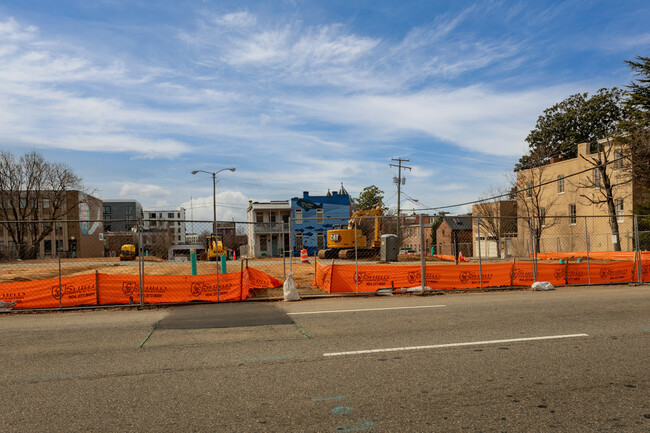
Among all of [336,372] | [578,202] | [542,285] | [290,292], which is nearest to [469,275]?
[542,285]

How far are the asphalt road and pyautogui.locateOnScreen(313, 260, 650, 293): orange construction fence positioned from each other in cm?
407

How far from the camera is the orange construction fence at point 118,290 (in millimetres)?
11883

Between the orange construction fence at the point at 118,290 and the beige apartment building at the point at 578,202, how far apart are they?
99.3ft

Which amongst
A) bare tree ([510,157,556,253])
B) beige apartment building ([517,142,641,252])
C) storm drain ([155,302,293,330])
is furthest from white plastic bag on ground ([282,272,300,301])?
bare tree ([510,157,556,253])

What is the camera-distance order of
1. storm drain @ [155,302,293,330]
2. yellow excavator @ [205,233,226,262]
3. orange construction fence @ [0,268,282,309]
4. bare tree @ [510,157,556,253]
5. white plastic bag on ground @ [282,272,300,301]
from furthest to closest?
bare tree @ [510,157,556,253] → white plastic bag on ground @ [282,272,300,301] → yellow excavator @ [205,233,226,262] → orange construction fence @ [0,268,282,309] → storm drain @ [155,302,293,330]

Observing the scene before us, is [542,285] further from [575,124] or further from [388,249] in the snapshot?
[575,124]

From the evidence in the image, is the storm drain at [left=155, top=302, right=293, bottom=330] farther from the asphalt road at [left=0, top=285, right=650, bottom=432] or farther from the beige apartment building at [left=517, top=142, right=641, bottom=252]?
the beige apartment building at [left=517, top=142, right=641, bottom=252]

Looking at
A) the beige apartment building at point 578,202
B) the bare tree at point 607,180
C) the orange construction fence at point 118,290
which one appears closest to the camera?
the orange construction fence at point 118,290

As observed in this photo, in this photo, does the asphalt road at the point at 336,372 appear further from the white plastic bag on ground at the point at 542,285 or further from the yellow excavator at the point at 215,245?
the white plastic bag on ground at the point at 542,285

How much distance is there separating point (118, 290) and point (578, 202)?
45827mm

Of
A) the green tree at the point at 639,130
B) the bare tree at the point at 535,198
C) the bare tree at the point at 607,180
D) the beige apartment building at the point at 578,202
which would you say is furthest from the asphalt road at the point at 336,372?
the bare tree at the point at 535,198

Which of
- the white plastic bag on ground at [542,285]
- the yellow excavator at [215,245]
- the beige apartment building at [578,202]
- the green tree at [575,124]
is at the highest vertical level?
the green tree at [575,124]

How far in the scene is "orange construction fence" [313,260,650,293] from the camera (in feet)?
46.3

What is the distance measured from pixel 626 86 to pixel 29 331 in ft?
101
